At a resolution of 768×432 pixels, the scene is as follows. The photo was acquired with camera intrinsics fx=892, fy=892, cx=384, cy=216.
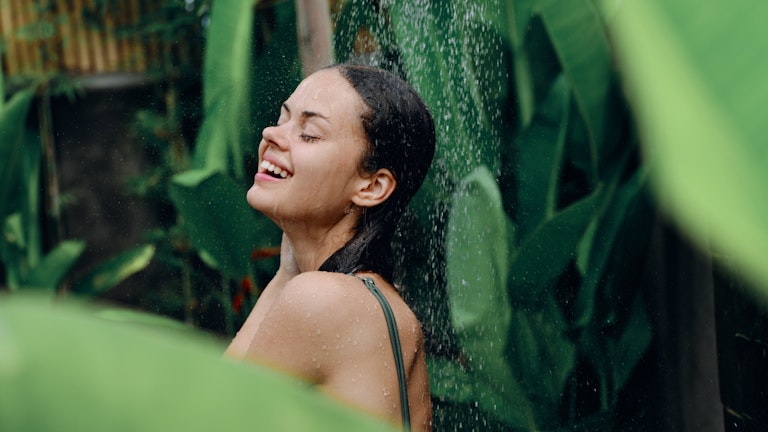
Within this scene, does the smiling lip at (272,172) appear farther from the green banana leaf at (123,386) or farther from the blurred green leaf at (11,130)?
the blurred green leaf at (11,130)

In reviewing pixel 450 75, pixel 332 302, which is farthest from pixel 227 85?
pixel 332 302

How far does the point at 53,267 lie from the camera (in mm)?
2891

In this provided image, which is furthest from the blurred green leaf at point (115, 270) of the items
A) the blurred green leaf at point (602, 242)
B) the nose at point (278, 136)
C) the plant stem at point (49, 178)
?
the nose at point (278, 136)

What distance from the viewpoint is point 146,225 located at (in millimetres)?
3611

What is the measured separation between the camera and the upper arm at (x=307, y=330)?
107 centimetres

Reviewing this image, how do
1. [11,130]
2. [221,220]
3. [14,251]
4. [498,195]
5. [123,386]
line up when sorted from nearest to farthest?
[123,386] < [498,195] < [221,220] < [11,130] < [14,251]

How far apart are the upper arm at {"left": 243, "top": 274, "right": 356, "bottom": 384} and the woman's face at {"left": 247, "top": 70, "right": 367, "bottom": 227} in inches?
6.2

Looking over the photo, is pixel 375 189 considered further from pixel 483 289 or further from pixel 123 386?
pixel 123 386

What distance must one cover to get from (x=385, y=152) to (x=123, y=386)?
1026mm

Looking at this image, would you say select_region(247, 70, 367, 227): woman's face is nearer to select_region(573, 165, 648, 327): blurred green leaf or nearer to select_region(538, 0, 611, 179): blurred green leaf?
select_region(538, 0, 611, 179): blurred green leaf

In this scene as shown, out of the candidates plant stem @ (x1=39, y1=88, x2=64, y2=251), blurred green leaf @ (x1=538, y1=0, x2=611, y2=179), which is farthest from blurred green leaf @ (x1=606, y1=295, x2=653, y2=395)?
plant stem @ (x1=39, y1=88, x2=64, y2=251)

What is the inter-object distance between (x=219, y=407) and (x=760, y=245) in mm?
167

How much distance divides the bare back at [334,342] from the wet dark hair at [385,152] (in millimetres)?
127

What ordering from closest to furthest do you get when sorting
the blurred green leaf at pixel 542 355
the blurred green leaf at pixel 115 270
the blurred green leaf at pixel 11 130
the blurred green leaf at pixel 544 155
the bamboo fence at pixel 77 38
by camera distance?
1. the blurred green leaf at pixel 542 355
2. the blurred green leaf at pixel 544 155
3. the blurred green leaf at pixel 11 130
4. the blurred green leaf at pixel 115 270
5. the bamboo fence at pixel 77 38
